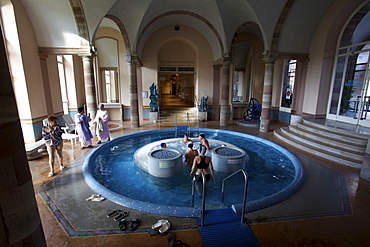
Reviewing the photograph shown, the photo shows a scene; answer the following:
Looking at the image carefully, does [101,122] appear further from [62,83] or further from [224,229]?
[224,229]

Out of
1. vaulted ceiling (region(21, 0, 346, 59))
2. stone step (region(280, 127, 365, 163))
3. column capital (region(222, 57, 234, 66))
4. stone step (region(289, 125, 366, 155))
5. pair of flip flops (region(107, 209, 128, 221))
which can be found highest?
vaulted ceiling (region(21, 0, 346, 59))

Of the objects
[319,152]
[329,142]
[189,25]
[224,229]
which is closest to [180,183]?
[224,229]

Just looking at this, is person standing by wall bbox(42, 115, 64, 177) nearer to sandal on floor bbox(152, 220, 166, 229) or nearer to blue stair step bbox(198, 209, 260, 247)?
sandal on floor bbox(152, 220, 166, 229)

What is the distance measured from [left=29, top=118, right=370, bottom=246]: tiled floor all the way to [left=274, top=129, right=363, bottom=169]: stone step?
1132 mm

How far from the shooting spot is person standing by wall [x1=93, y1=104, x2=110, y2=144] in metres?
8.01

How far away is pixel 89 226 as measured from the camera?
3387 mm

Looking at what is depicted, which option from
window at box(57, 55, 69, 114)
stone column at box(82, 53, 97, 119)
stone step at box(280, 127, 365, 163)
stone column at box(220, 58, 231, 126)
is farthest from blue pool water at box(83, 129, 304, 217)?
window at box(57, 55, 69, 114)

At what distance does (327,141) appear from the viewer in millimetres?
7445

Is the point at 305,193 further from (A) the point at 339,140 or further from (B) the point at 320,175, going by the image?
(A) the point at 339,140

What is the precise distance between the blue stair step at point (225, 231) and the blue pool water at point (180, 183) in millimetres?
327

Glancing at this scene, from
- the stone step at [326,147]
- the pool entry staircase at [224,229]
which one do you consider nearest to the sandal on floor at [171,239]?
the pool entry staircase at [224,229]

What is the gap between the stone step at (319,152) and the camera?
6.15m

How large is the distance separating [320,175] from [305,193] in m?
1.41

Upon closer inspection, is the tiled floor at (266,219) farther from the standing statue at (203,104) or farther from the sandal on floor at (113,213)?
the standing statue at (203,104)
